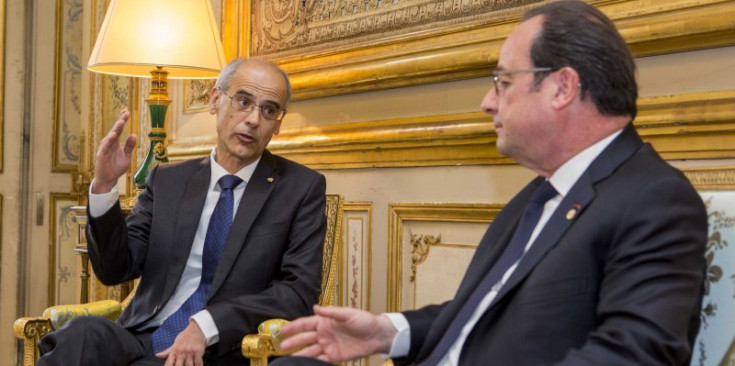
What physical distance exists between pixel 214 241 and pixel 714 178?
1509mm

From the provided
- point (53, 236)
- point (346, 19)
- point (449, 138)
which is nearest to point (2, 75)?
point (53, 236)

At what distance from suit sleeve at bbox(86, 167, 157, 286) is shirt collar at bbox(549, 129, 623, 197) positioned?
147 cm

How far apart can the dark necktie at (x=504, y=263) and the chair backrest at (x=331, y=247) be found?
1.25 metres

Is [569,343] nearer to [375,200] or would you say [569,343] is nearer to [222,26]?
[375,200]

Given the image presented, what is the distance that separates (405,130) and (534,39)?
55.9 inches

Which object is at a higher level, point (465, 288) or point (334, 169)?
point (334, 169)

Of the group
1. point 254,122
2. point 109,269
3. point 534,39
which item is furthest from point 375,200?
point 534,39

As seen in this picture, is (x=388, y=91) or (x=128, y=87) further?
(x=128, y=87)

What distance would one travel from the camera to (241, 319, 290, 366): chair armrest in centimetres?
240

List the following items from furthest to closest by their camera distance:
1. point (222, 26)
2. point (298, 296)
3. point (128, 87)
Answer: point (128, 87) → point (222, 26) → point (298, 296)

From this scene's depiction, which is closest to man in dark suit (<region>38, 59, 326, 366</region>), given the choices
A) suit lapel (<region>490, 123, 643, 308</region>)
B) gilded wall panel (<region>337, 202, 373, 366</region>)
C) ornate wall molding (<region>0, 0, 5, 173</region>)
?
gilded wall panel (<region>337, 202, 373, 366</region>)

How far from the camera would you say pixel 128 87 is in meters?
5.27

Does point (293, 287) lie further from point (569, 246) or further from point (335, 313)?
point (569, 246)

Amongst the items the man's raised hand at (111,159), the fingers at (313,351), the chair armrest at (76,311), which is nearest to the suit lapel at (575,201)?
the fingers at (313,351)
